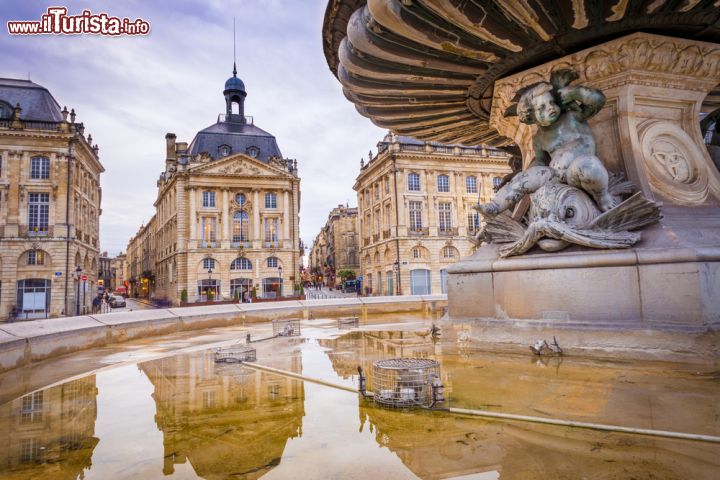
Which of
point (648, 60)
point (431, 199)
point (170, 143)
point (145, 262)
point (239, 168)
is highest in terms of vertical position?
point (170, 143)

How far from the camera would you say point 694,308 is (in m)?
4.16

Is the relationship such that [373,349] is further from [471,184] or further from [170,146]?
[170,146]

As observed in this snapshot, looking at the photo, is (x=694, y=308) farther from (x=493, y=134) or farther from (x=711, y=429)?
(x=493, y=134)

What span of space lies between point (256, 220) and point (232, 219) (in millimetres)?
2446

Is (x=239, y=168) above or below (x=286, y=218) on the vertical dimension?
above

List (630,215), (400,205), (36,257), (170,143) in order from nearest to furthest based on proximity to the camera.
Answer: (630,215), (36,257), (400,205), (170,143)

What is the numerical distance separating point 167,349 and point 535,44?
261 inches

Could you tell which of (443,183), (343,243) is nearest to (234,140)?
(443,183)

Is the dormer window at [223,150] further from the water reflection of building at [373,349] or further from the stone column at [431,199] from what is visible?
the water reflection of building at [373,349]

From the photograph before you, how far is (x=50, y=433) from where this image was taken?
2730mm

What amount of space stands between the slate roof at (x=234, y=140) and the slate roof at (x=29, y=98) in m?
14.1

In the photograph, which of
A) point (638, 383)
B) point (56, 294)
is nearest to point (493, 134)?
point (638, 383)

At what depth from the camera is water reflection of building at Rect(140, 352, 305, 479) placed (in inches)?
87.2

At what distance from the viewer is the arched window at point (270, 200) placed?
47.2 metres
